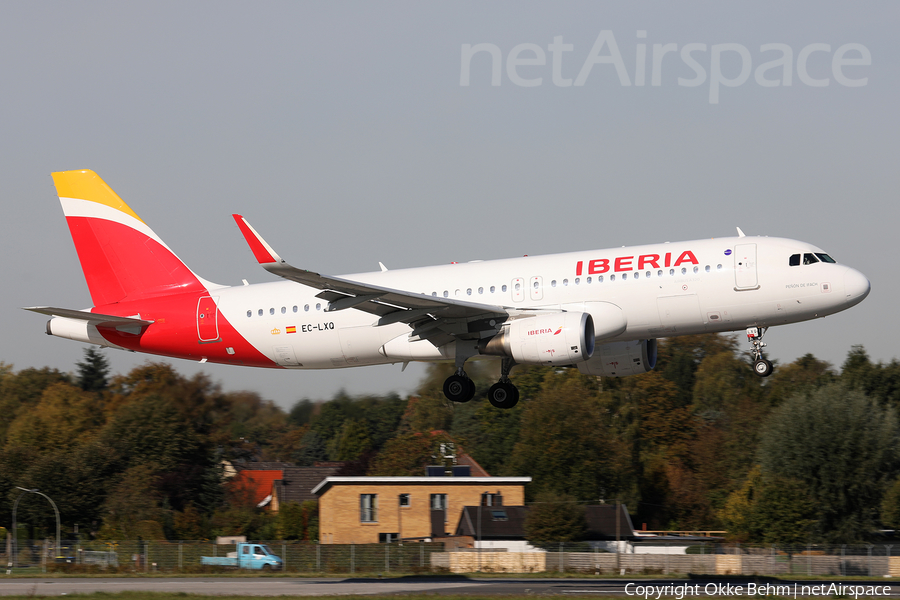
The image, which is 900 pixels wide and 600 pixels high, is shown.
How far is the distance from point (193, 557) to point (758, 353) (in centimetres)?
2628

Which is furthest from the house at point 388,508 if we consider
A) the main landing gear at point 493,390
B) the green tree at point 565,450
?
the main landing gear at point 493,390

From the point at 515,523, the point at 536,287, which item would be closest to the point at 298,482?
the point at 515,523

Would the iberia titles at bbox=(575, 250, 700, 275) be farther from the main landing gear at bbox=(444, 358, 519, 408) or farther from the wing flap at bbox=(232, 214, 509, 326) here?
the main landing gear at bbox=(444, 358, 519, 408)

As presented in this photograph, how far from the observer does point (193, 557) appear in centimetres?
4419

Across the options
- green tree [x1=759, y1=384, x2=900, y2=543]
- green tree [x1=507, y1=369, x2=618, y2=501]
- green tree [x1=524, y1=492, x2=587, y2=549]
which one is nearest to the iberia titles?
green tree [x1=524, y1=492, x2=587, y2=549]

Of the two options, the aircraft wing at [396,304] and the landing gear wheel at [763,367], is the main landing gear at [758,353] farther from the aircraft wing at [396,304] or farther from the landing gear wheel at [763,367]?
the aircraft wing at [396,304]

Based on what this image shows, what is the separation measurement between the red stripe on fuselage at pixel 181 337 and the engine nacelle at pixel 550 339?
8.51 meters

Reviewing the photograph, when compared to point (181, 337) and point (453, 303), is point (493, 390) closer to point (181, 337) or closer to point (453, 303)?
point (453, 303)

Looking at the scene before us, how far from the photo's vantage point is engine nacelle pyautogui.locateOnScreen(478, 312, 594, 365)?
2916 cm

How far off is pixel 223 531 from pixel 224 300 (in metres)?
34.3

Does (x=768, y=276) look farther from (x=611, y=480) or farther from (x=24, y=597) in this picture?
(x=611, y=480)

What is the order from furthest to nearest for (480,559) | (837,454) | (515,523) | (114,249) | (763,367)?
(837,454) → (515,523) → (480,559) → (114,249) → (763,367)

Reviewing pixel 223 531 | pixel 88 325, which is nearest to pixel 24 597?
pixel 88 325

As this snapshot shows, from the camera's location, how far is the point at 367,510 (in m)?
56.6
